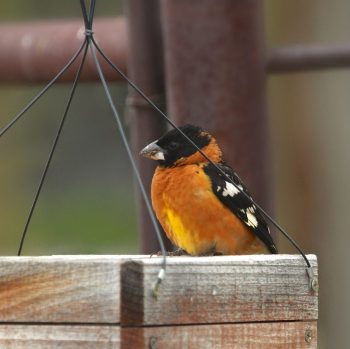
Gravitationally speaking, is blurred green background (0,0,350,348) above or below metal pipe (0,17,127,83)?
below

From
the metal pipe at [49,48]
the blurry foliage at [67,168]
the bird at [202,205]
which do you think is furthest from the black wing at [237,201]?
the blurry foliage at [67,168]

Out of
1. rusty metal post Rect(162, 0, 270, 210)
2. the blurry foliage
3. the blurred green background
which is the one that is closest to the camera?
rusty metal post Rect(162, 0, 270, 210)

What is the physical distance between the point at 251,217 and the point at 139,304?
203 centimetres

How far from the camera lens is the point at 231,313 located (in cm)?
346

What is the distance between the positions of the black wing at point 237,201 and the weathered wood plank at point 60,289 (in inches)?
70.7

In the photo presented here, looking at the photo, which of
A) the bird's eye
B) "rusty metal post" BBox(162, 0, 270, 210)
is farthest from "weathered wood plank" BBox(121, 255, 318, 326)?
the bird's eye

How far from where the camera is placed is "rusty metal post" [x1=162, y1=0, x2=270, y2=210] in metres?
5.04

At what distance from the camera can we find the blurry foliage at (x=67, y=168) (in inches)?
559

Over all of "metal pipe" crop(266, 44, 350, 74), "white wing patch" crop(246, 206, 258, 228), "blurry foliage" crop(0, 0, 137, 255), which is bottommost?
"blurry foliage" crop(0, 0, 137, 255)

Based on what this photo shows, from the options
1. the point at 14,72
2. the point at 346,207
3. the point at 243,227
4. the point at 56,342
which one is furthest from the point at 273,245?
the point at 346,207

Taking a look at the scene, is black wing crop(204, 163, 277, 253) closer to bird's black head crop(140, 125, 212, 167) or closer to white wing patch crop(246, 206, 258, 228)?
white wing patch crop(246, 206, 258, 228)

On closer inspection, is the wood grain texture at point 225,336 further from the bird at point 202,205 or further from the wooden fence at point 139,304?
the bird at point 202,205

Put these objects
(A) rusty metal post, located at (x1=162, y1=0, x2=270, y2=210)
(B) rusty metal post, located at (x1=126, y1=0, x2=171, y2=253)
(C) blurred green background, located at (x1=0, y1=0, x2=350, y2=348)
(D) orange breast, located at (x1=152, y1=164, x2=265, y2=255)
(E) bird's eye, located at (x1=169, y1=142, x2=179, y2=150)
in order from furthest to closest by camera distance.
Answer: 1. (C) blurred green background, located at (x1=0, y1=0, x2=350, y2=348)
2. (B) rusty metal post, located at (x1=126, y1=0, x2=171, y2=253)
3. (E) bird's eye, located at (x1=169, y1=142, x2=179, y2=150)
4. (A) rusty metal post, located at (x1=162, y1=0, x2=270, y2=210)
5. (D) orange breast, located at (x1=152, y1=164, x2=265, y2=255)

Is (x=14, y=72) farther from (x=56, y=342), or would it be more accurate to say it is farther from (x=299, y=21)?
(x=299, y=21)
